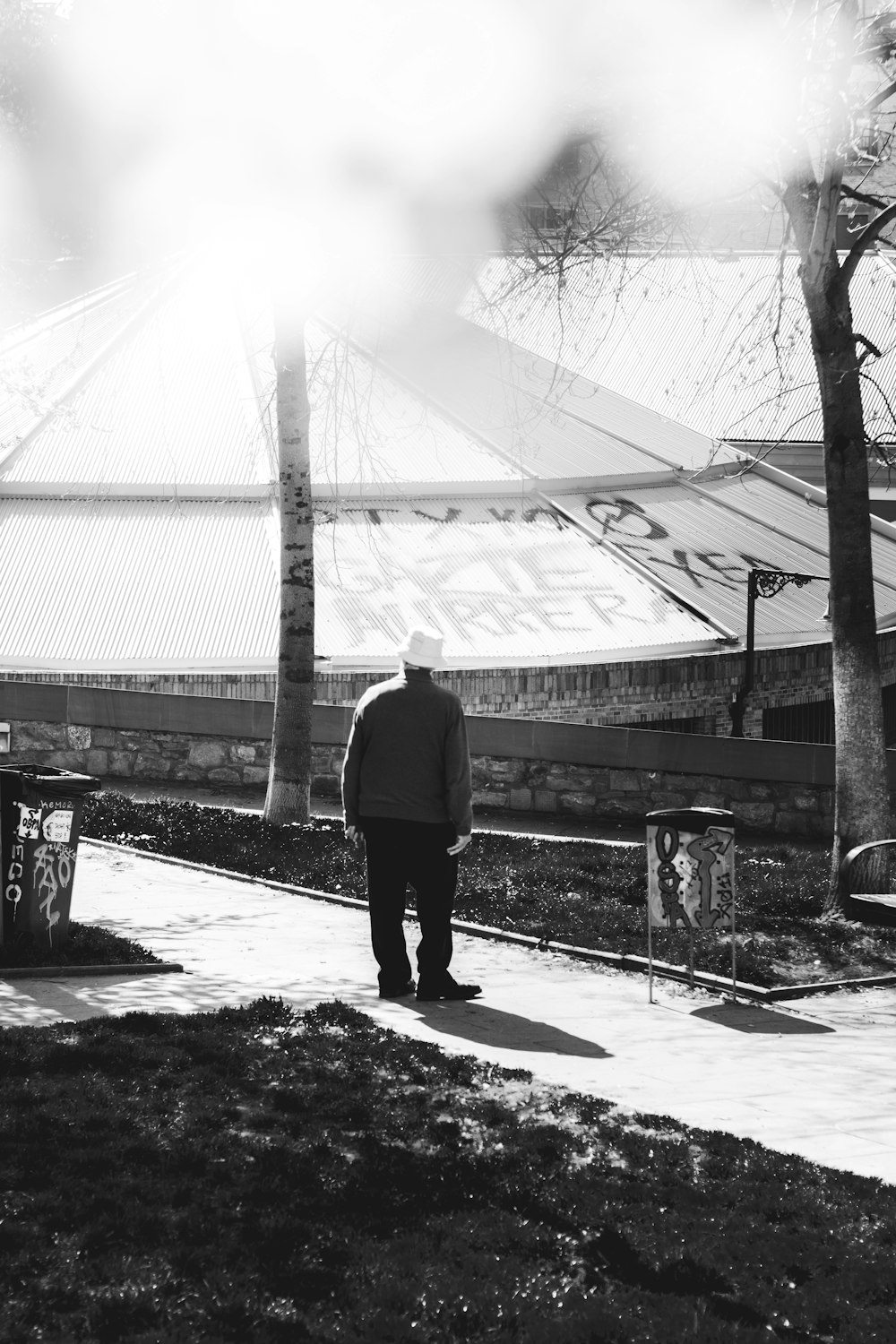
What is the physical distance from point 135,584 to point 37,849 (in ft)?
38.2

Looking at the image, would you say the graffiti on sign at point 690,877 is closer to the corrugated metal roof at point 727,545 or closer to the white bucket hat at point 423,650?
the white bucket hat at point 423,650

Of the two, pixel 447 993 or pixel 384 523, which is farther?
pixel 384 523

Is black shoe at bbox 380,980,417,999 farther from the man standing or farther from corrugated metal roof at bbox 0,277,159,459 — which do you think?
corrugated metal roof at bbox 0,277,159,459

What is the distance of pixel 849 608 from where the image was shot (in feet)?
32.6

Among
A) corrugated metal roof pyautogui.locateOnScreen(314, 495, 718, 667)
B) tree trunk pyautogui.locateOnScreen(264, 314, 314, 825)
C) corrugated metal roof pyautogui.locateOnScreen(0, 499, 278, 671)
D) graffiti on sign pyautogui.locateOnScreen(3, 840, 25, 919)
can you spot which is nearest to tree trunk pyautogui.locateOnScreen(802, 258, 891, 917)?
tree trunk pyautogui.locateOnScreen(264, 314, 314, 825)

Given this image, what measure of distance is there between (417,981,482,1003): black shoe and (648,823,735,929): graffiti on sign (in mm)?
1071

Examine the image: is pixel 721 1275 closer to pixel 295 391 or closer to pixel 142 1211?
pixel 142 1211

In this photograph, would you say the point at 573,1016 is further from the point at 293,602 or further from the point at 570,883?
the point at 293,602

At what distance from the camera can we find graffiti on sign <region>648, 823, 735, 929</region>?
7805 millimetres

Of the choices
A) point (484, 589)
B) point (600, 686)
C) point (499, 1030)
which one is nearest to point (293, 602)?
point (600, 686)

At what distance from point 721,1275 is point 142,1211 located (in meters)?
1.52

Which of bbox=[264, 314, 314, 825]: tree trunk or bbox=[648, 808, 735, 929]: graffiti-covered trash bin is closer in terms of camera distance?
bbox=[648, 808, 735, 929]: graffiti-covered trash bin

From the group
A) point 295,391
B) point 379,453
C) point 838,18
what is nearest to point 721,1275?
point 838,18

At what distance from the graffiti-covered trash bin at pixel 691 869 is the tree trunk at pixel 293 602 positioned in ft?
17.8
